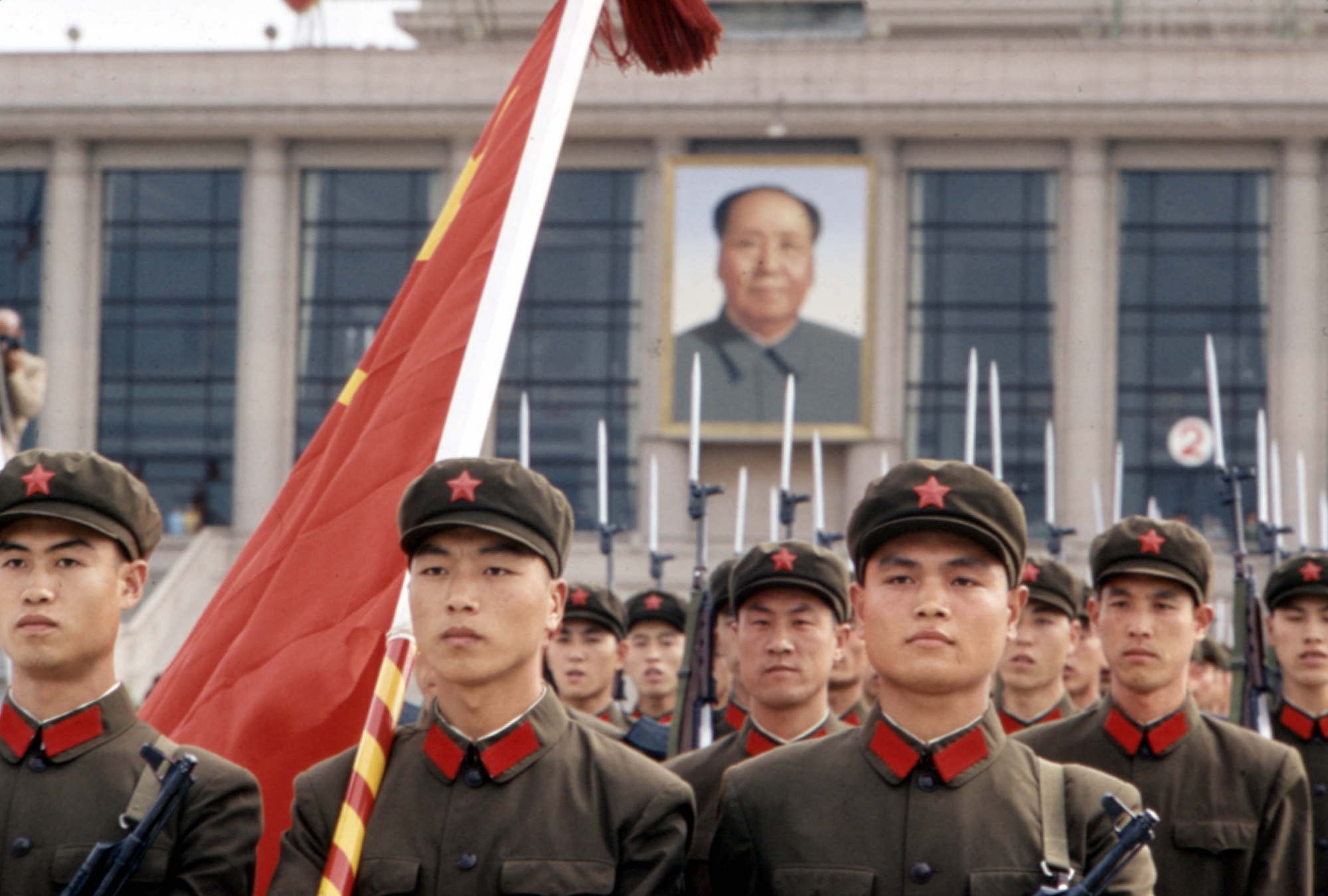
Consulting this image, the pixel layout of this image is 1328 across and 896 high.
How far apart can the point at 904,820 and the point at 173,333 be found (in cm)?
3298

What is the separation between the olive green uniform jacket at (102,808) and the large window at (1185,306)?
3081 cm

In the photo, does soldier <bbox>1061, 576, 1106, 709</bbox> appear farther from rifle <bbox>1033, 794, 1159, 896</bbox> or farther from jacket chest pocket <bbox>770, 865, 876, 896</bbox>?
rifle <bbox>1033, 794, 1159, 896</bbox>

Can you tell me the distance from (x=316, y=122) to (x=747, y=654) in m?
29.3

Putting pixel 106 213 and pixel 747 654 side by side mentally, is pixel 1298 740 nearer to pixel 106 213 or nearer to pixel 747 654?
pixel 747 654

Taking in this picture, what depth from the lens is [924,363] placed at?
34250 millimetres

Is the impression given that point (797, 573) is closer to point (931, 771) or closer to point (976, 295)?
point (931, 771)

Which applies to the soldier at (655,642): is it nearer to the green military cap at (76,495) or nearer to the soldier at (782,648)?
the soldier at (782,648)

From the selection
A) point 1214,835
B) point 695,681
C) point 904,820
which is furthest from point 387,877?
point 695,681

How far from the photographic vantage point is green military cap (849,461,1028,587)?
12.0ft

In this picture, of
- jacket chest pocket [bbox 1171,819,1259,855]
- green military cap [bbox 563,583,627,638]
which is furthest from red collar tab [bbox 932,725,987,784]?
green military cap [bbox 563,583,627,638]

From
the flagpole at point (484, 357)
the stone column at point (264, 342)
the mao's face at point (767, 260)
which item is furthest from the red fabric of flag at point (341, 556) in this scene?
the stone column at point (264, 342)

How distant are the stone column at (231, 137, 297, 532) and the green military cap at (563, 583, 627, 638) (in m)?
26.7

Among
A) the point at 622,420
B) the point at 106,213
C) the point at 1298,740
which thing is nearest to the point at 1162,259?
the point at 622,420

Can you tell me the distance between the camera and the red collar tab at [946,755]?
3709 mm
